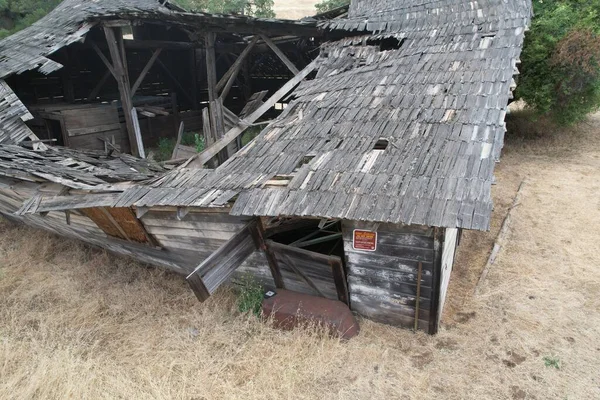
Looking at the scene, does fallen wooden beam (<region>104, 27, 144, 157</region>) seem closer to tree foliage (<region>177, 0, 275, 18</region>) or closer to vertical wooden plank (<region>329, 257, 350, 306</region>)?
vertical wooden plank (<region>329, 257, 350, 306</region>)

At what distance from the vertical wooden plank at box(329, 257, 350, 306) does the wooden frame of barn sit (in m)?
0.02

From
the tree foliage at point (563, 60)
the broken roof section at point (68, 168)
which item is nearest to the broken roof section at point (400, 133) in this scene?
the broken roof section at point (68, 168)

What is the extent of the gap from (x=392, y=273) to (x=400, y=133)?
1811 mm

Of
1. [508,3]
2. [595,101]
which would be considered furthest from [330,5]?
[508,3]

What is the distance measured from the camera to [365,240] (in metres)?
5.31

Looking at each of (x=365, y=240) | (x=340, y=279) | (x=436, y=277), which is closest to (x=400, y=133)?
(x=365, y=240)

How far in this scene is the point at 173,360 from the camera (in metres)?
5.45

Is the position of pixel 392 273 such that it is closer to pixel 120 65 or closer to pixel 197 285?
pixel 197 285

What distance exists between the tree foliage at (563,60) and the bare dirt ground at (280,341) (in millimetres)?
6023

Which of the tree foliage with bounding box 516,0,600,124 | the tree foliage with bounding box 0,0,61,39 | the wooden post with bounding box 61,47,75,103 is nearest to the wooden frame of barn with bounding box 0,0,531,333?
the wooden post with bounding box 61,47,75,103

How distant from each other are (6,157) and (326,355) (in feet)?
18.2

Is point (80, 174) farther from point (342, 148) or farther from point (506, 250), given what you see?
point (506, 250)

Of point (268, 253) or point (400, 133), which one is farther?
point (268, 253)

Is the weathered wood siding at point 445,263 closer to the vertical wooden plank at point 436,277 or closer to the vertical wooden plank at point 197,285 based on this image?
the vertical wooden plank at point 436,277
